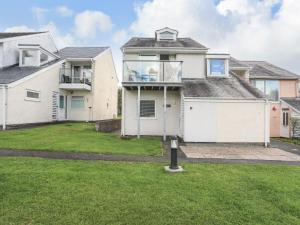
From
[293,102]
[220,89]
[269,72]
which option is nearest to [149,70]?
[220,89]

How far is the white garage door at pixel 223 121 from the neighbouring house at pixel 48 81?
39.4 ft

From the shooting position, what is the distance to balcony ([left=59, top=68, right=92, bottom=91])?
25531 mm

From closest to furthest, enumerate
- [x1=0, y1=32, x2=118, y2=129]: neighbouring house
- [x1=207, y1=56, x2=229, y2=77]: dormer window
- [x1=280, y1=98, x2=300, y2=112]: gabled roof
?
[x1=0, y1=32, x2=118, y2=129]: neighbouring house, [x1=207, y1=56, x2=229, y2=77]: dormer window, [x1=280, y1=98, x2=300, y2=112]: gabled roof

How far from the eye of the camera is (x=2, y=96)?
17969 mm

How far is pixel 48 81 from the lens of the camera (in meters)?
23.2

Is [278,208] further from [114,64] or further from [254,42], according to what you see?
[114,64]

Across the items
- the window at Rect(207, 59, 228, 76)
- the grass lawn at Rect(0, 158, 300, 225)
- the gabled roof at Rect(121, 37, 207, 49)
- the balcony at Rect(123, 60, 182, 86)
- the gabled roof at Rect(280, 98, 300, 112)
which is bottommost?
the grass lawn at Rect(0, 158, 300, 225)

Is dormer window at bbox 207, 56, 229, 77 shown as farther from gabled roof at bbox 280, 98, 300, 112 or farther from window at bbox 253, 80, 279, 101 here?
gabled roof at bbox 280, 98, 300, 112

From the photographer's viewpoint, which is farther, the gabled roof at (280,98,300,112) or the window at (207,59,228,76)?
the gabled roof at (280,98,300,112)

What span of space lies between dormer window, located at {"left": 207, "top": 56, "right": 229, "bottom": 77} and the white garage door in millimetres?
4698

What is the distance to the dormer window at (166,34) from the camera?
21.3 m

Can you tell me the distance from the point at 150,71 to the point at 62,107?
12989 millimetres

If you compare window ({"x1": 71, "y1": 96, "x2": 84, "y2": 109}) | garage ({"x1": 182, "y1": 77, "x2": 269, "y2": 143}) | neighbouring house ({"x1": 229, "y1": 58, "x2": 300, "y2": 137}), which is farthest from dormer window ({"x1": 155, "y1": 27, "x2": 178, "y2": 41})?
window ({"x1": 71, "y1": 96, "x2": 84, "y2": 109})

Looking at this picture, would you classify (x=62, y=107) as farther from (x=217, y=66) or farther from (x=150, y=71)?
(x=217, y=66)
